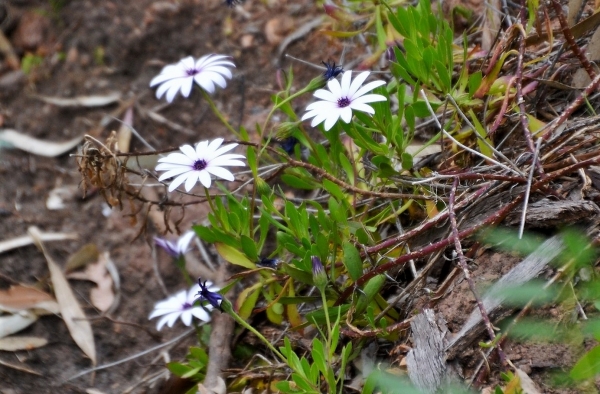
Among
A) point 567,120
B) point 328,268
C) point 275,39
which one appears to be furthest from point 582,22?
point 275,39

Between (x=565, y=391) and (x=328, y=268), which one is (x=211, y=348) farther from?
(x=565, y=391)

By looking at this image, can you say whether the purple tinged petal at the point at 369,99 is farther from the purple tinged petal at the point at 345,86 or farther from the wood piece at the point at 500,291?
the wood piece at the point at 500,291

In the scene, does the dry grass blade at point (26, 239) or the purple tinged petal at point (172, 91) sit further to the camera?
the dry grass blade at point (26, 239)

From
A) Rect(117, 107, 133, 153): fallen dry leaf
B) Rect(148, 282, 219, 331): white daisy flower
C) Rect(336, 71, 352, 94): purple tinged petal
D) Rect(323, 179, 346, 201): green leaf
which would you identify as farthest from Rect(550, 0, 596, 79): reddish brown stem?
Rect(117, 107, 133, 153): fallen dry leaf

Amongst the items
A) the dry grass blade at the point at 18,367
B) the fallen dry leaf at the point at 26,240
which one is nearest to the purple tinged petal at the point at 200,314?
the dry grass blade at the point at 18,367

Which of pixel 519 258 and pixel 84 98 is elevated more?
pixel 84 98

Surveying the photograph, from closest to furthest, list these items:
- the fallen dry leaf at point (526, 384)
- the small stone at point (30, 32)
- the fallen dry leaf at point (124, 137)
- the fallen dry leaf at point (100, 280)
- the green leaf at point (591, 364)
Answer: the green leaf at point (591, 364)
the fallen dry leaf at point (526, 384)
the fallen dry leaf at point (100, 280)
the fallen dry leaf at point (124, 137)
the small stone at point (30, 32)

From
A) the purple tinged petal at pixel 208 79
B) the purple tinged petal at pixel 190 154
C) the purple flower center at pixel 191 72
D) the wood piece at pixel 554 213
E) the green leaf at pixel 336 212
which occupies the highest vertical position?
the purple flower center at pixel 191 72
